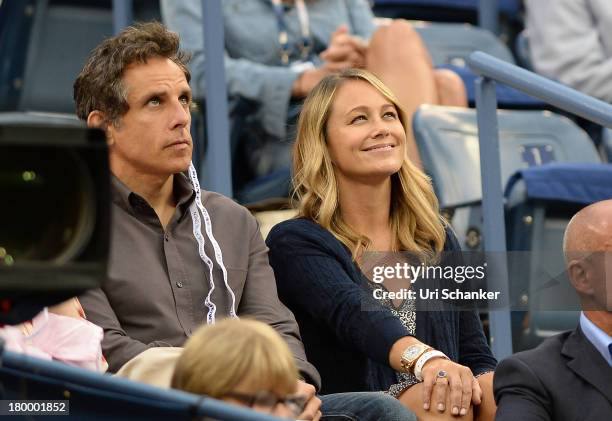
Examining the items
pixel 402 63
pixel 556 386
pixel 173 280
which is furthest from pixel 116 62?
pixel 402 63

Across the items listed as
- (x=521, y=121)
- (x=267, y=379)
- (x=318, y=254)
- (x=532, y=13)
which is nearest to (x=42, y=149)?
(x=267, y=379)

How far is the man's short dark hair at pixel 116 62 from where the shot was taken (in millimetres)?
4230

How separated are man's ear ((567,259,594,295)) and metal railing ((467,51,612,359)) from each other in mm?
820

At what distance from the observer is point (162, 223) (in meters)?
4.19

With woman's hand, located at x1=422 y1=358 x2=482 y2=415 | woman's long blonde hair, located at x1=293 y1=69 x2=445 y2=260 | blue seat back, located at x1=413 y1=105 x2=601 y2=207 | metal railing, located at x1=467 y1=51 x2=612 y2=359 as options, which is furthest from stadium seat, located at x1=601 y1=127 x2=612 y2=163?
woman's hand, located at x1=422 y1=358 x2=482 y2=415

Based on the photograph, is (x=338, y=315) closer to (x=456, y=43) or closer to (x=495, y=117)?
(x=495, y=117)

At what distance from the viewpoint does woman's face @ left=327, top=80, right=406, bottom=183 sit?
457 cm

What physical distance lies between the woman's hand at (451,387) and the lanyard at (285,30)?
2382mm

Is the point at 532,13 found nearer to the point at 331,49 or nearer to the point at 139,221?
the point at 331,49

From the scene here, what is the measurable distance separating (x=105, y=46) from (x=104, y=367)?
39.2 inches

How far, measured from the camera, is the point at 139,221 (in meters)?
4.14

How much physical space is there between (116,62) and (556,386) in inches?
58.2

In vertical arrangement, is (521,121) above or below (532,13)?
below

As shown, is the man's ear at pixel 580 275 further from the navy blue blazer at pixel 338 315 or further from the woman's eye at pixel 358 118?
the woman's eye at pixel 358 118
